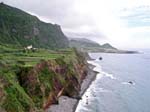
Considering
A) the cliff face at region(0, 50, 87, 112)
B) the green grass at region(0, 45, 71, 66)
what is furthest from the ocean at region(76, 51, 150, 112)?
the green grass at region(0, 45, 71, 66)

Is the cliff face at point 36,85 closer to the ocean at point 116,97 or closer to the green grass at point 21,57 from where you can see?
the green grass at point 21,57

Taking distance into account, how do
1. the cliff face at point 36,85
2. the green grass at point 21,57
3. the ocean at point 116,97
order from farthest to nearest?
the ocean at point 116,97, the green grass at point 21,57, the cliff face at point 36,85

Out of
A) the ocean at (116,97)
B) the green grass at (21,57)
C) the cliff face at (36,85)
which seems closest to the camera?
the cliff face at (36,85)

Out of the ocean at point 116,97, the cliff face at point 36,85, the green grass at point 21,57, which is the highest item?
the green grass at point 21,57

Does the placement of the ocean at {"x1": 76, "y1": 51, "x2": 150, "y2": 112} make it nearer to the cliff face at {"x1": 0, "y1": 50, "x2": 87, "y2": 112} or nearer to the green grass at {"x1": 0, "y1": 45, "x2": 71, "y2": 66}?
the cliff face at {"x1": 0, "y1": 50, "x2": 87, "y2": 112}

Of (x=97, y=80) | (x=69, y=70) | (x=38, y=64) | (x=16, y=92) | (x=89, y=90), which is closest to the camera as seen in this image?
(x=16, y=92)

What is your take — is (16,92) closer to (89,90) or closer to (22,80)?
(22,80)

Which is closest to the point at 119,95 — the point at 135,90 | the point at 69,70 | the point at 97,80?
the point at 135,90

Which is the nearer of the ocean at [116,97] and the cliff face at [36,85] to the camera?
the cliff face at [36,85]

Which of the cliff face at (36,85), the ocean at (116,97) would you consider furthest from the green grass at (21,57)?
the ocean at (116,97)

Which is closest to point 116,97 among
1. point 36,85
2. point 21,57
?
point 21,57
